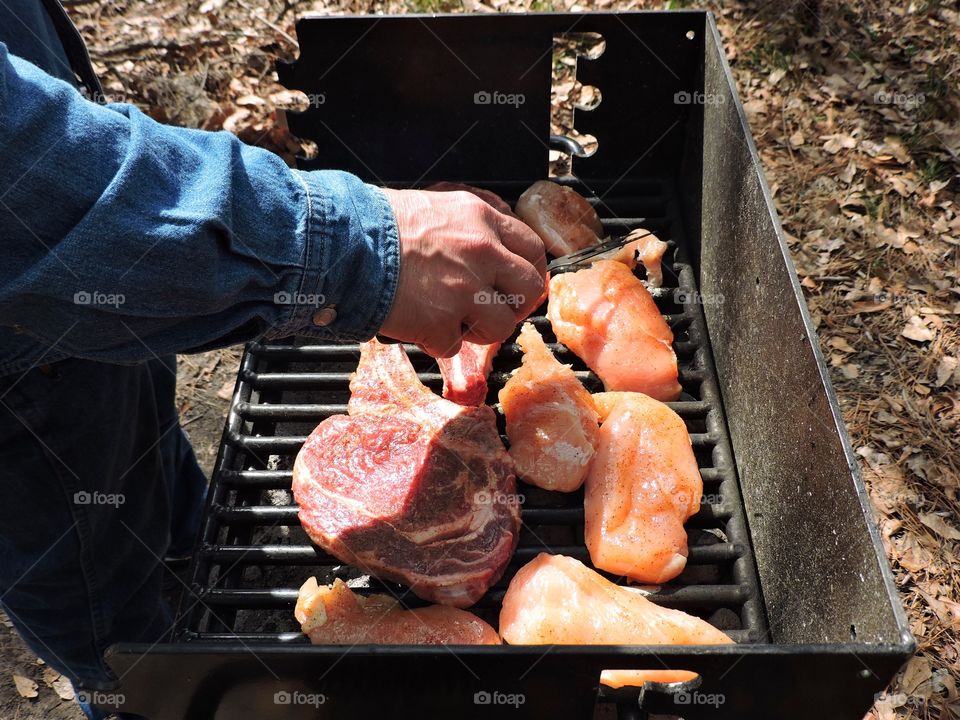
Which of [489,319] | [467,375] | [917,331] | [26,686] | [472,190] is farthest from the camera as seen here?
[917,331]

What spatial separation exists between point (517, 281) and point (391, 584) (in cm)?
102

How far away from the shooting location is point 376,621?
2.22m

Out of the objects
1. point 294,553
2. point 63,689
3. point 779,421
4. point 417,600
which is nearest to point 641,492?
point 779,421

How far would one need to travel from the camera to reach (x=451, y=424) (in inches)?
101

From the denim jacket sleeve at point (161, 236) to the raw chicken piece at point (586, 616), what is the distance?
3.07 ft

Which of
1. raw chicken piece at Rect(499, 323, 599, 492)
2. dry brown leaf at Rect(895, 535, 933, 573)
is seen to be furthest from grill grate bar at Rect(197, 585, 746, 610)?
dry brown leaf at Rect(895, 535, 933, 573)

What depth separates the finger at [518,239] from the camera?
2102 mm

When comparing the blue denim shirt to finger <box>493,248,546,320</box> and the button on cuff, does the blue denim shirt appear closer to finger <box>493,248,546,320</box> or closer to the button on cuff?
the button on cuff

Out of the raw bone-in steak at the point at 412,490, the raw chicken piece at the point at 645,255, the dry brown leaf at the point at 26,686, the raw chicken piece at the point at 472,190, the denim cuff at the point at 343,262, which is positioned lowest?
the dry brown leaf at the point at 26,686

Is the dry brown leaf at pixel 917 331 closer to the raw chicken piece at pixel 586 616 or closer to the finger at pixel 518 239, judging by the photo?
the raw chicken piece at pixel 586 616

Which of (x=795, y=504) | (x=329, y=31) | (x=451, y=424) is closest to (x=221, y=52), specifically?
(x=329, y=31)

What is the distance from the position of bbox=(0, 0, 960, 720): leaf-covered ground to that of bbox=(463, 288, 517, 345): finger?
7.27 ft

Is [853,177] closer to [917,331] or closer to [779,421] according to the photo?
[917,331]

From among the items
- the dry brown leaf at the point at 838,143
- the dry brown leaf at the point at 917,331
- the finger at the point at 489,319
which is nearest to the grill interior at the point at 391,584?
the finger at the point at 489,319
